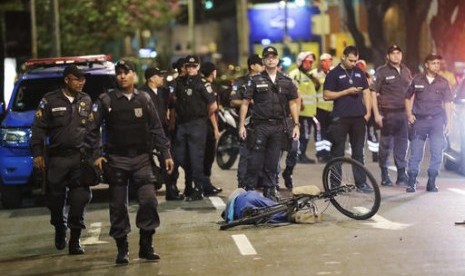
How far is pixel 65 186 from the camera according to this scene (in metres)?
10.1

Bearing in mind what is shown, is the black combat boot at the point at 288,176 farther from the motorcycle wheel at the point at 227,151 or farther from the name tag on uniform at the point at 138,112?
the name tag on uniform at the point at 138,112

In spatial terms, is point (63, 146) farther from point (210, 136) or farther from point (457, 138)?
point (457, 138)

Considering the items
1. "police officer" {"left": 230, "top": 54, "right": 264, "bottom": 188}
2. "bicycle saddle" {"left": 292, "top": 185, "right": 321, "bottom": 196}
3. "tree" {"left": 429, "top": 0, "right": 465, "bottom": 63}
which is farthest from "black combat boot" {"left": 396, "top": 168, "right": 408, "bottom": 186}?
"tree" {"left": 429, "top": 0, "right": 465, "bottom": 63}

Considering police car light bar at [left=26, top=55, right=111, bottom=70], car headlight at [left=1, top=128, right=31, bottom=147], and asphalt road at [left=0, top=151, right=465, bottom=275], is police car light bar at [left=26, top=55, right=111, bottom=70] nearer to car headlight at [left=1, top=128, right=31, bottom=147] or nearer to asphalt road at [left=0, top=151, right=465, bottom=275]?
car headlight at [left=1, top=128, right=31, bottom=147]

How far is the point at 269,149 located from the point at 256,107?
0.53m

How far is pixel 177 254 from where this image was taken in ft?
31.4

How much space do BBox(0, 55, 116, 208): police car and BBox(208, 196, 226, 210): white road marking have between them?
2.14 m

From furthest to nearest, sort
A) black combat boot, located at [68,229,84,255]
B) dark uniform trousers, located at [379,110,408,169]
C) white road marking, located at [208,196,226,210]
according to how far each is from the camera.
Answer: dark uniform trousers, located at [379,110,408,169] < white road marking, located at [208,196,226,210] < black combat boot, located at [68,229,84,255]

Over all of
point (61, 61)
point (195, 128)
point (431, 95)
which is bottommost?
point (195, 128)

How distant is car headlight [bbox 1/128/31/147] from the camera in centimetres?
1324

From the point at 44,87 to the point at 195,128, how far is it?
7.73 ft

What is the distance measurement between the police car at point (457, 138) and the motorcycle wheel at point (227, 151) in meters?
3.51

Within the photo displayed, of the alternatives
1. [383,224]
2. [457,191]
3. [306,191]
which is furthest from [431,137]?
[306,191]

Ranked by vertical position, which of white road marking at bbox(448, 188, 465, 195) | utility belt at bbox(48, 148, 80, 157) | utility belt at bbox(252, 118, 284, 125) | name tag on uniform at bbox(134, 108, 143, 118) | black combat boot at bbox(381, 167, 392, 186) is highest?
name tag on uniform at bbox(134, 108, 143, 118)
